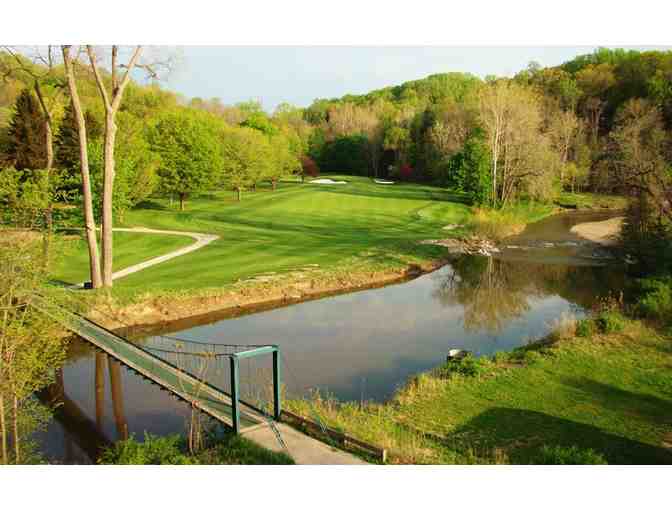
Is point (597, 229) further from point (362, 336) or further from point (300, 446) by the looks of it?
point (300, 446)

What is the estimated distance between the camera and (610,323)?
55.1 feet

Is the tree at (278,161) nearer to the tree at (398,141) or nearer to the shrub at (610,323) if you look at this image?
the tree at (398,141)

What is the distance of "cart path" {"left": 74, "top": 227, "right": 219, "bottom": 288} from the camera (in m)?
23.0

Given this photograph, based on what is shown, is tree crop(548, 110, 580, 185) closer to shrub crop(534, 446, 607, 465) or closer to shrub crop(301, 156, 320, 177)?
shrub crop(301, 156, 320, 177)

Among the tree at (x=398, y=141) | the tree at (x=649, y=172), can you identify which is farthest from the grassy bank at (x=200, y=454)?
the tree at (x=398, y=141)

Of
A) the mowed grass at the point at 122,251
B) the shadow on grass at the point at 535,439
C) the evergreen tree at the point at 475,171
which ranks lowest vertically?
the shadow on grass at the point at 535,439

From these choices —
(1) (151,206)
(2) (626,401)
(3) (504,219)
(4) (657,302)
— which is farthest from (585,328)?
(1) (151,206)

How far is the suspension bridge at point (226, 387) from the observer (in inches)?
376

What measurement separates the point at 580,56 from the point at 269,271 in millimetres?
61433

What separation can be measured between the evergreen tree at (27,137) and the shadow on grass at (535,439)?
2994 cm

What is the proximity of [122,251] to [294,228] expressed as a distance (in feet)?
39.7

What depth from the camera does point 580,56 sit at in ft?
225
